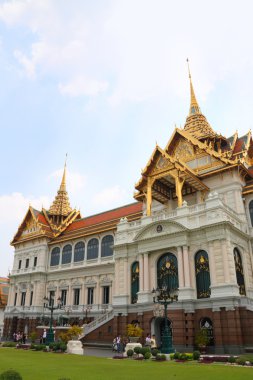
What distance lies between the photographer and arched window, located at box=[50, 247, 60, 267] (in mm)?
46656

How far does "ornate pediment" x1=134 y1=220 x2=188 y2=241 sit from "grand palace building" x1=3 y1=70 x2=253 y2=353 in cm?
9

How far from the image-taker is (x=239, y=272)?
2694cm

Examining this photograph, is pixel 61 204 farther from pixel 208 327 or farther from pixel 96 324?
pixel 208 327

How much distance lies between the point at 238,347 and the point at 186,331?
12.7 feet

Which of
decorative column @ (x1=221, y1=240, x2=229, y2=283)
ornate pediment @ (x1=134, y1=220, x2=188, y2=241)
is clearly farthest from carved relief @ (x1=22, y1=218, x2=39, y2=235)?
decorative column @ (x1=221, y1=240, x2=229, y2=283)

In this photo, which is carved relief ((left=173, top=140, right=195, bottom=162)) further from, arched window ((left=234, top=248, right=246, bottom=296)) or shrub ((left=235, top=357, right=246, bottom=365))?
shrub ((left=235, top=357, right=246, bottom=365))

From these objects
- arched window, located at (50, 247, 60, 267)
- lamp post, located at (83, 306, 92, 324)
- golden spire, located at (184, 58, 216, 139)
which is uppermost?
golden spire, located at (184, 58, 216, 139)

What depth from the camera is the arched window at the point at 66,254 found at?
45225mm

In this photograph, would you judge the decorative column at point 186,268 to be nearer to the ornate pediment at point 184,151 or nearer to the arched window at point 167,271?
the arched window at point 167,271

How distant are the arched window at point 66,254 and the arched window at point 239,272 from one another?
24.4 m

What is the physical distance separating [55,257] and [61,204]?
11.3m

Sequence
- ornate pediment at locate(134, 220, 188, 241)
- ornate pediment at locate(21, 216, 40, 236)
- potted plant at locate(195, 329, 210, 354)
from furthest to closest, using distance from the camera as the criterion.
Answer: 1. ornate pediment at locate(21, 216, 40, 236)
2. ornate pediment at locate(134, 220, 188, 241)
3. potted plant at locate(195, 329, 210, 354)

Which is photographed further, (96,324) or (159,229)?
(96,324)

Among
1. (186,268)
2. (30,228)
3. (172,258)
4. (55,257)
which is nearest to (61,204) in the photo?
(30,228)
